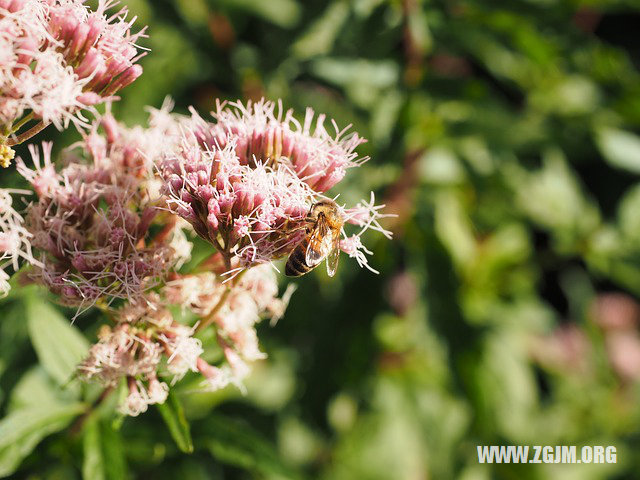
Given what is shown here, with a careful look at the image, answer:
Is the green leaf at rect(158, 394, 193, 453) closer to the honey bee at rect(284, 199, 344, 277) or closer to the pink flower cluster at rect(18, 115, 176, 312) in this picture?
the pink flower cluster at rect(18, 115, 176, 312)

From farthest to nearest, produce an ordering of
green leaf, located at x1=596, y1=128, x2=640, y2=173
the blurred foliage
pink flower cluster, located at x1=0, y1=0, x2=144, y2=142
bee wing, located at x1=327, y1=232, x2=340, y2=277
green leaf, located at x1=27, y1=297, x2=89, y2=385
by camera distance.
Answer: green leaf, located at x1=596, y1=128, x2=640, y2=173
the blurred foliage
green leaf, located at x1=27, y1=297, x2=89, y2=385
bee wing, located at x1=327, y1=232, x2=340, y2=277
pink flower cluster, located at x1=0, y1=0, x2=144, y2=142

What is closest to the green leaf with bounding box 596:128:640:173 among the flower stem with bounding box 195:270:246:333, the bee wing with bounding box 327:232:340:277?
the bee wing with bounding box 327:232:340:277

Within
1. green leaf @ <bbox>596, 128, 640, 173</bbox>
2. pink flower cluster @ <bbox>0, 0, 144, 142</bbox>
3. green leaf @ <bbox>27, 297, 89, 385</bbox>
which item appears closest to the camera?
pink flower cluster @ <bbox>0, 0, 144, 142</bbox>

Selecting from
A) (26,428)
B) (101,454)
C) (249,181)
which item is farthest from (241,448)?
(249,181)

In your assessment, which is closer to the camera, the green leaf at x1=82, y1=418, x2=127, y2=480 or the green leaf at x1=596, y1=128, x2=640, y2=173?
the green leaf at x1=82, y1=418, x2=127, y2=480

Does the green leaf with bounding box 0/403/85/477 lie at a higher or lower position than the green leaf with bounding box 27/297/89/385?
lower

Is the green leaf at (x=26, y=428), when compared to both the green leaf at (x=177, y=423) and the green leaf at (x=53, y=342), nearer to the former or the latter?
the green leaf at (x=53, y=342)

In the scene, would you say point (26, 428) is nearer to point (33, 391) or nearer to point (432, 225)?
point (33, 391)

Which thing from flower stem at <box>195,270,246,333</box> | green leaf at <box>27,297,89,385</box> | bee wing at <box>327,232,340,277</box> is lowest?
green leaf at <box>27,297,89,385</box>
